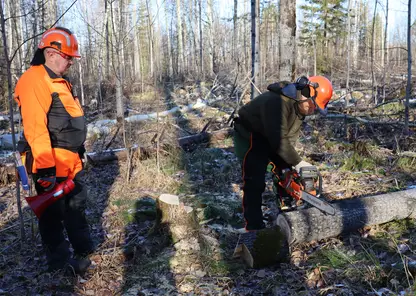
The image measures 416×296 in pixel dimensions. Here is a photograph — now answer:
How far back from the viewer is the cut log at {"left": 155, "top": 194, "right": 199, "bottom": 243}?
152 inches

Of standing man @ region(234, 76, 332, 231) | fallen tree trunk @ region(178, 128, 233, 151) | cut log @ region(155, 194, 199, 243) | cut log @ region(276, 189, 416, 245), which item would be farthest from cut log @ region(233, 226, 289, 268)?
fallen tree trunk @ region(178, 128, 233, 151)

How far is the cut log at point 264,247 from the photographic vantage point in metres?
3.25

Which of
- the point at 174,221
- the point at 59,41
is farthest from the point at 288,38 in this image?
the point at 59,41

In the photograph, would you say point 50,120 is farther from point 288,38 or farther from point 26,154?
point 288,38

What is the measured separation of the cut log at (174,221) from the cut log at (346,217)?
1.01 meters

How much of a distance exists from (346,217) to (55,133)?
306cm

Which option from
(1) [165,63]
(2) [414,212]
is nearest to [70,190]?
(2) [414,212]

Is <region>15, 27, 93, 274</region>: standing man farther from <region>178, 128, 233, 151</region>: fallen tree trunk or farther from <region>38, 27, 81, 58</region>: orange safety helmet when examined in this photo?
<region>178, 128, 233, 151</region>: fallen tree trunk

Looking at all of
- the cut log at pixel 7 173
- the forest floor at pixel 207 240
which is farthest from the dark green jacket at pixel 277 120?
the cut log at pixel 7 173

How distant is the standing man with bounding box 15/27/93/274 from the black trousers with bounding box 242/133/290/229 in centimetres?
172

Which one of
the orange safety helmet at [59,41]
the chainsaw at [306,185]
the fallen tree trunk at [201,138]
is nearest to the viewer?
the orange safety helmet at [59,41]

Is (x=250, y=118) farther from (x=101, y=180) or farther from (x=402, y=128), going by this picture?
(x=402, y=128)

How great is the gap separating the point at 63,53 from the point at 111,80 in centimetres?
1646

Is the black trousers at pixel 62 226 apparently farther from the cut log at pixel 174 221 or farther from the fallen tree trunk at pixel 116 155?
the fallen tree trunk at pixel 116 155
